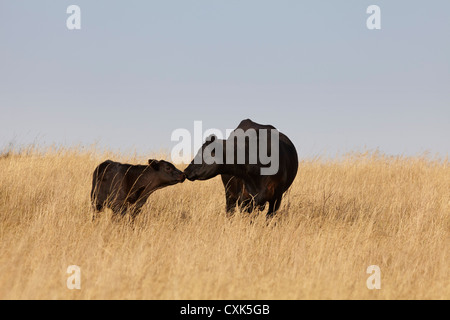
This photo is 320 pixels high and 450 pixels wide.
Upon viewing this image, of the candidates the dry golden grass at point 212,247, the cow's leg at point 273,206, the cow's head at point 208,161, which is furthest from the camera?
the cow's leg at point 273,206

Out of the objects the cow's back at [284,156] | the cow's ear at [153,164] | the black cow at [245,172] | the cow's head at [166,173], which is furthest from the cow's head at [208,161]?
the cow's back at [284,156]

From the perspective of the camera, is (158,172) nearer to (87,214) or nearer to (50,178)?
(87,214)

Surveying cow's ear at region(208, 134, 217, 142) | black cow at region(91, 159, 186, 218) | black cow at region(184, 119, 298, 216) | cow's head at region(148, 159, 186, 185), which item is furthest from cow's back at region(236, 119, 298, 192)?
black cow at region(91, 159, 186, 218)

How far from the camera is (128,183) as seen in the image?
815cm

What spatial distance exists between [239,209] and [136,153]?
23.4 feet

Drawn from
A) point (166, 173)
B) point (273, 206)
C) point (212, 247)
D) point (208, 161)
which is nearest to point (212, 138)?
point (208, 161)

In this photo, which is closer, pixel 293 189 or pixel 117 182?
pixel 117 182

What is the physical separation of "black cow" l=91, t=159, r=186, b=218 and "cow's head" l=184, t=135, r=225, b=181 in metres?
0.23

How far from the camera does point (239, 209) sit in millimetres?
8438

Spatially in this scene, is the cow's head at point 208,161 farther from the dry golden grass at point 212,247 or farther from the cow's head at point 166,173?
the dry golden grass at point 212,247

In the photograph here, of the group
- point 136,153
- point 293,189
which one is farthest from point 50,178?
point 293,189

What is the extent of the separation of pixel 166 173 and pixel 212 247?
188 cm

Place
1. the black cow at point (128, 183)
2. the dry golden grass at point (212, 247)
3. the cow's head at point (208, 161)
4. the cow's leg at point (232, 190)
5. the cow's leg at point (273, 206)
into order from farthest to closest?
the cow's leg at point (232, 190) < the cow's leg at point (273, 206) < the black cow at point (128, 183) < the cow's head at point (208, 161) < the dry golden grass at point (212, 247)

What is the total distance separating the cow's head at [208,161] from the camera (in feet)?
25.9
